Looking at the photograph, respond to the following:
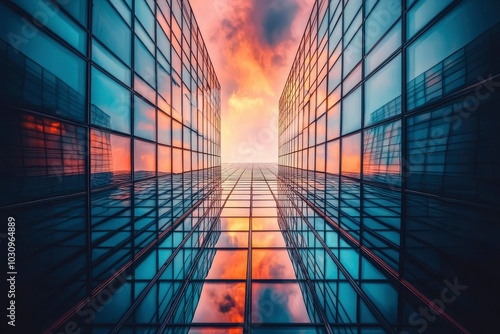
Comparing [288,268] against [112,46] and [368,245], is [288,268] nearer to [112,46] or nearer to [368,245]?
[368,245]

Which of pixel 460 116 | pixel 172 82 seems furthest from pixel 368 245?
pixel 172 82

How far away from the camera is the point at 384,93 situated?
774cm

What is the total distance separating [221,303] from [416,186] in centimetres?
612

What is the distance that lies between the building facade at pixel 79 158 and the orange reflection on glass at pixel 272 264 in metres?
2.24

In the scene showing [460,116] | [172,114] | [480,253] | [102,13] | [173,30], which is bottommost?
[480,253]

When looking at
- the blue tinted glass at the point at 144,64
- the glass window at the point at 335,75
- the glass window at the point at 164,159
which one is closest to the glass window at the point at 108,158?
the glass window at the point at 164,159

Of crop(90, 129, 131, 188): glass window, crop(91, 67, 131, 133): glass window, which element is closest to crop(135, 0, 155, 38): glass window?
crop(91, 67, 131, 133): glass window

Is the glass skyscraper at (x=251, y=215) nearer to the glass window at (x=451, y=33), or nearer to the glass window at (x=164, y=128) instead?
the glass window at (x=451, y=33)

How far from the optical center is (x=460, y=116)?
4.66 meters

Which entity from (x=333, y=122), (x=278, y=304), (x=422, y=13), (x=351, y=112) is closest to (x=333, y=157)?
(x=333, y=122)

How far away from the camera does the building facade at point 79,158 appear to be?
13.0ft

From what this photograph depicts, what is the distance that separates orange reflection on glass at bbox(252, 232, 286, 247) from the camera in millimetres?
7034

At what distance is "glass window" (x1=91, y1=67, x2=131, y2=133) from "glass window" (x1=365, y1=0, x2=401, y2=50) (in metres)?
10.5

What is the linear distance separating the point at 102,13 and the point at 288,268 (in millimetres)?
10416
